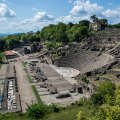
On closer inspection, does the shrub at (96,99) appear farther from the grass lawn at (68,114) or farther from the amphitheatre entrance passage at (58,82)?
the amphitheatre entrance passage at (58,82)

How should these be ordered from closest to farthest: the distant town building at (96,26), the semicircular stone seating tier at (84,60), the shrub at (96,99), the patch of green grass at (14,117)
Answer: the patch of green grass at (14,117), the shrub at (96,99), the semicircular stone seating tier at (84,60), the distant town building at (96,26)

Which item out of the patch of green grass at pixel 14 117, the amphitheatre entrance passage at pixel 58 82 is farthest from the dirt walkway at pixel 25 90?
the amphitheatre entrance passage at pixel 58 82

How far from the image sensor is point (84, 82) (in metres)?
27.9

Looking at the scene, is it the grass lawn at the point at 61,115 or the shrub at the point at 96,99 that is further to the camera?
the shrub at the point at 96,99

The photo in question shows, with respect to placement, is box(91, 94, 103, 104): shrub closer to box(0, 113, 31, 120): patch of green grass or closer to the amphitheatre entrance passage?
box(0, 113, 31, 120): patch of green grass

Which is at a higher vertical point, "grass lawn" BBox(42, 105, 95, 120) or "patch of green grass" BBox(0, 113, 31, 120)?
"grass lawn" BBox(42, 105, 95, 120)

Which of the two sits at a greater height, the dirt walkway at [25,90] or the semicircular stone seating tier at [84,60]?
the semicircular stone seating tier at [84,60]

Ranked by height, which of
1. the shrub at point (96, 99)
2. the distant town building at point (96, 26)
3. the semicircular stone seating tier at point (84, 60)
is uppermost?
the distant town building at point (96, 26)

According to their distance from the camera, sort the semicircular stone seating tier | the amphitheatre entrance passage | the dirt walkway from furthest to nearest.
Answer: the semicircular stone seating tier → the amphitheatre entrance passage → the dirt walkway

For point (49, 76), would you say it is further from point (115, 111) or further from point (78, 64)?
point (115, 111)

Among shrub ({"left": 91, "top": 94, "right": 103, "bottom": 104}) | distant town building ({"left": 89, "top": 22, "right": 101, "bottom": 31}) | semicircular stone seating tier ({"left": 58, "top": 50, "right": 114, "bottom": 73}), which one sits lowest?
shrub ({"left": 91, "top": 94, "right": 103, "bottom": 104})

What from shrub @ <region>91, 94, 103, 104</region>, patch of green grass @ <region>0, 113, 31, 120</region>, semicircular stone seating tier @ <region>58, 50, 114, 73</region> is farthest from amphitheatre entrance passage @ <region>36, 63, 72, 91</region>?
patch of green grass @ <region>0, 113, 31, 120</region>

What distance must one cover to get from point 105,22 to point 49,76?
60401 millimetres

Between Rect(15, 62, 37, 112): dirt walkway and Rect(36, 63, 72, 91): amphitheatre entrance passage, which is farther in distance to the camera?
Rect(36, 63, 72, 91): amphitheatre entrance passage
